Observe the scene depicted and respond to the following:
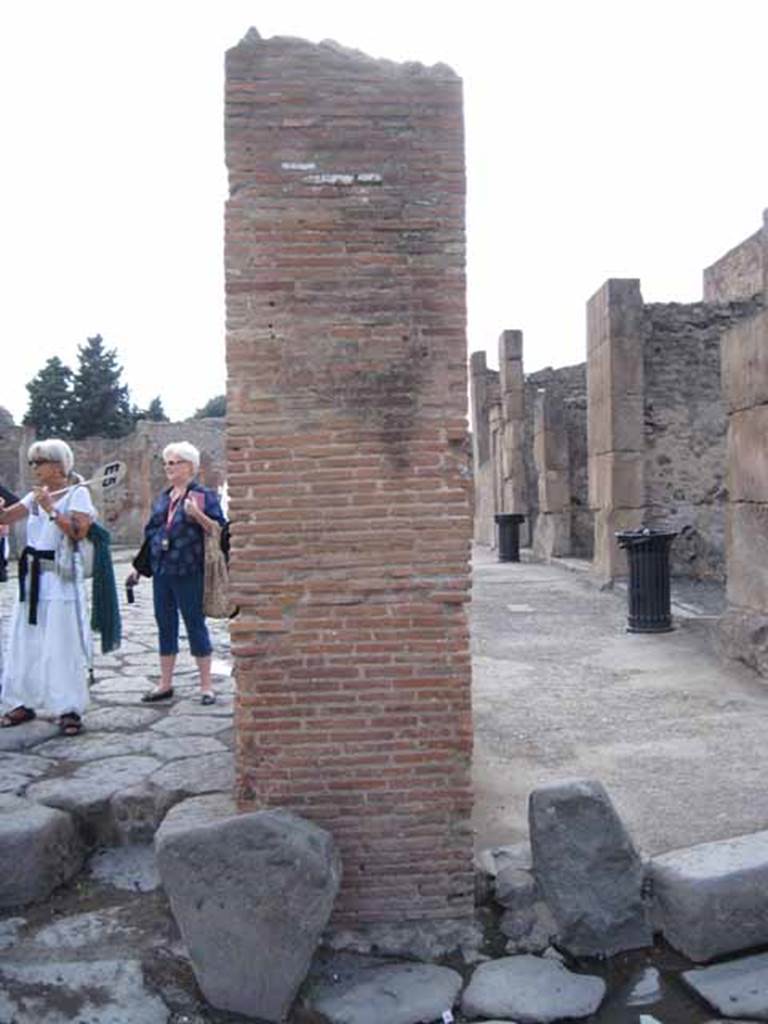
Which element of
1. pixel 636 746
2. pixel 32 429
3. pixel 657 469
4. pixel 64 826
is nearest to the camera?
pixel 64 826

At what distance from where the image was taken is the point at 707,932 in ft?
12.1

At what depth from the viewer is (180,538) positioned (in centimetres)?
590

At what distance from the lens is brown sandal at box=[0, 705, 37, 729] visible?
5.74m

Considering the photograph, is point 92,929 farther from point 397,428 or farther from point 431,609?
point 397,428

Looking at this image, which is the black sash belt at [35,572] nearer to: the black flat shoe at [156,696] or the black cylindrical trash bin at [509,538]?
the black flat shoe at [156,696]

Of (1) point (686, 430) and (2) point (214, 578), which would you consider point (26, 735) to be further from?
(1) point (686, 430)

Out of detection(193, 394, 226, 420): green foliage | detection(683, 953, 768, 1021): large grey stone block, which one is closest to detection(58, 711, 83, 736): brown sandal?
detection(683, 953, 768, 1021): large grey stone block

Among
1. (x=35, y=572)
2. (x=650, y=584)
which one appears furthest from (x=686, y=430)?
(x=35, y=572)

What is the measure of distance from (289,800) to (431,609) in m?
0.94

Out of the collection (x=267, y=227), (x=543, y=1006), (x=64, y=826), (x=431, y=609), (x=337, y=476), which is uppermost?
(x=267, y=227)

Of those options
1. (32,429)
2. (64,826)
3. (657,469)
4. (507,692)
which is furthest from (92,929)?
(32,429)

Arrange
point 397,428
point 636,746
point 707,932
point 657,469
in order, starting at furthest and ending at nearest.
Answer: point 657,469 < point 636,746 < point 397,428 < point 707,932

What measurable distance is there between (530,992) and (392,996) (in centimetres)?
49

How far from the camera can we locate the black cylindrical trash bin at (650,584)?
932 cm
